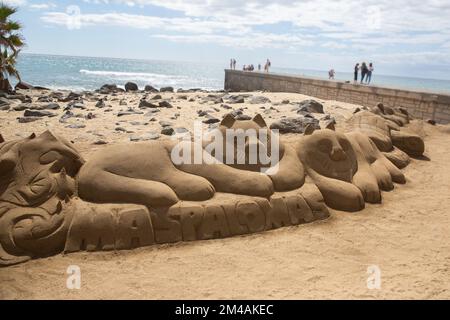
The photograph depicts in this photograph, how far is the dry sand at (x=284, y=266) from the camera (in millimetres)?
3059

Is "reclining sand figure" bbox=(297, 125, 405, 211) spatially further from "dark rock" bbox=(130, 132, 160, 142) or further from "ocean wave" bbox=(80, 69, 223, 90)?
"ocean wave" bbox=(80, 69, 223, 90)

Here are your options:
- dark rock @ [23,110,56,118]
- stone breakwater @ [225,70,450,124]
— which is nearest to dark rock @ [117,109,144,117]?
dark rock @ [23,110,56,118]

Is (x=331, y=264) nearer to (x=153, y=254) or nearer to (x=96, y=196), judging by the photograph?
(x=153, y=254)

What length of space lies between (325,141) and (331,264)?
1977mm

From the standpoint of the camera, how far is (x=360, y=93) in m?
14.5

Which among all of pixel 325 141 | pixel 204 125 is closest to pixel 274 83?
pixel 204 125

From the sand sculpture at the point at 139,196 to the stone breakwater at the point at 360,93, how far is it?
8.14 m

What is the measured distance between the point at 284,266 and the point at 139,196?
154 cm

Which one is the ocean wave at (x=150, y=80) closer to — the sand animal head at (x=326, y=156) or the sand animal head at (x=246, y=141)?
the sand animal head at (x=326, y=156)

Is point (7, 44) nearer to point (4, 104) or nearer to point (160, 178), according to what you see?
point (4, 104)

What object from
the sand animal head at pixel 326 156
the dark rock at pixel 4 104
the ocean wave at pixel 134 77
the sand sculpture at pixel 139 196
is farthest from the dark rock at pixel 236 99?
the ocean wave at pixel 134 77

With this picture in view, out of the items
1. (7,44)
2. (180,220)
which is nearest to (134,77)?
(7,44)

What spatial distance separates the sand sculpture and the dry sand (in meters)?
0.14

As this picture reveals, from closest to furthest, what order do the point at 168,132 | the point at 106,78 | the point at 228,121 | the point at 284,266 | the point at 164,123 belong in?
the point at 284,266
the point at 228,121
the point at 168,132
the point at 164,123
the point at 106,78
